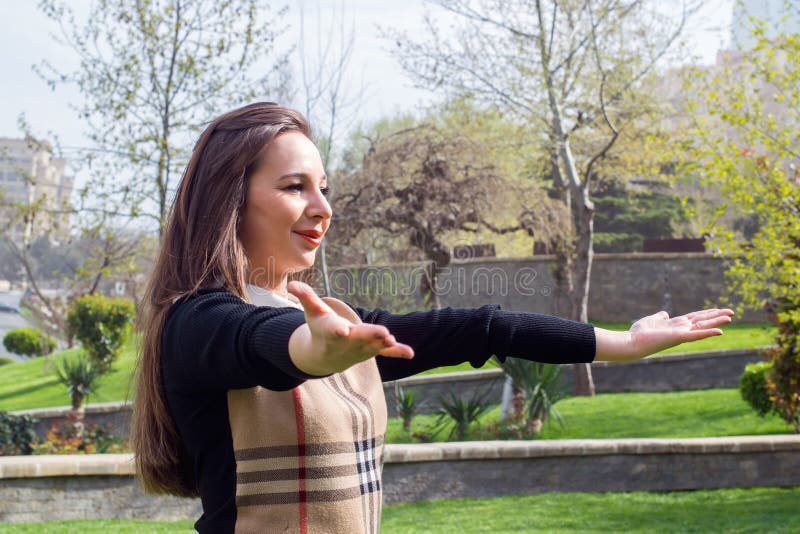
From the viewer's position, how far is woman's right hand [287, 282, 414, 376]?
110 cm

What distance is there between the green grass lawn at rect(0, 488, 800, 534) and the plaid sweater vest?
20.2ft

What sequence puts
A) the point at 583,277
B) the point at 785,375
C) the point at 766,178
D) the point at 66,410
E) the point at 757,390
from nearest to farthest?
1. the point at 766,178
2. the point at 785,375
3. the point at 757,390
4. the point at 66,410
5. the point at 583,277

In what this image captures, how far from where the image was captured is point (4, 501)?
7465mm

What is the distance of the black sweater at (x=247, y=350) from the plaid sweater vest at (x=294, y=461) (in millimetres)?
54

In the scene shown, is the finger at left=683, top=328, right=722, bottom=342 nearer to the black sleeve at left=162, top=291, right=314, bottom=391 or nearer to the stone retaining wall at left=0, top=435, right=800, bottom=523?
the black sleeve at left=162, top=291, right=314, bottom=391

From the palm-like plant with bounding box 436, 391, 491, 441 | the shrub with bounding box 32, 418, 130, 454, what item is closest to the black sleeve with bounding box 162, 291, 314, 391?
the shrub with bounding box 32, 418, 130, 454

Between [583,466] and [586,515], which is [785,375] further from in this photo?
[586,515]

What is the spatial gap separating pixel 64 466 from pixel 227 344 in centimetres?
682

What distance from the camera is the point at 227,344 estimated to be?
142cm

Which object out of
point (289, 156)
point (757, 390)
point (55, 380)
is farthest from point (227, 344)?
point (55, 380)

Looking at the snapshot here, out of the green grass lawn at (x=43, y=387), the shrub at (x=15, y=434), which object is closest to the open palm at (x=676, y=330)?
the shrub at (x=15, y=434)

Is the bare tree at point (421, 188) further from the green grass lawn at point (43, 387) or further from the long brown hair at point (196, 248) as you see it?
the long brown hair at point (196, 248)

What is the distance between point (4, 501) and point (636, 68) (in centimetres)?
1229

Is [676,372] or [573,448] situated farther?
[676,372]
